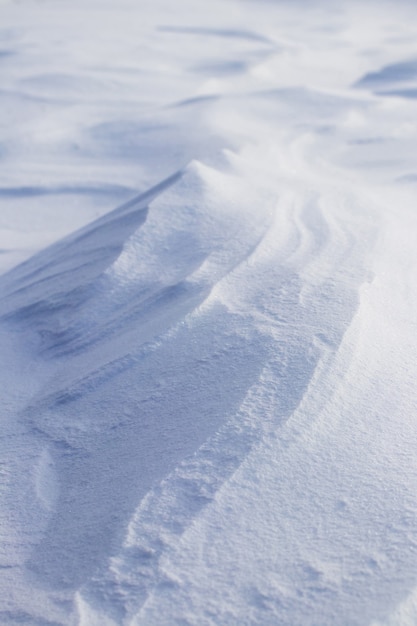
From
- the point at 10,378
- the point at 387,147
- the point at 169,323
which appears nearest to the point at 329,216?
the point at 169,323

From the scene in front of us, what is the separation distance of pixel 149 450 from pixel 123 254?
75 centimetres

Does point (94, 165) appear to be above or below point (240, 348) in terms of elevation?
below

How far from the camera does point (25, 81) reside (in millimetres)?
4289

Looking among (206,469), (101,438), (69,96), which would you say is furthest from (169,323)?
(69,96)

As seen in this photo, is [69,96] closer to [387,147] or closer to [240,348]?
[387,147]

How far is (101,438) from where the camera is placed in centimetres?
140

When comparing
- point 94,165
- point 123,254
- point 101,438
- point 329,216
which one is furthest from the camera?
point 94,165

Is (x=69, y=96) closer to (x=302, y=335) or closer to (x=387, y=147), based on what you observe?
(x=387, y=147)

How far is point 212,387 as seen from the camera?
1412mm

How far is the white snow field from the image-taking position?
108 centimetres

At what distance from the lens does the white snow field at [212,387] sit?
3.53 ft

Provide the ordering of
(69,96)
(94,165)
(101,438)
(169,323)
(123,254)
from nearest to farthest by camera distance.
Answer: (101,438), (169,323), (123,254), (94,165), (69,96)

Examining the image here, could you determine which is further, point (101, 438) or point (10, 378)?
point (10, 378)

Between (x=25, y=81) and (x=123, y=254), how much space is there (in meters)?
2.73
